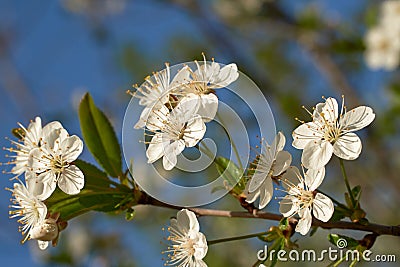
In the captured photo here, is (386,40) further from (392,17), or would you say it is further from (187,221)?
(187,221)

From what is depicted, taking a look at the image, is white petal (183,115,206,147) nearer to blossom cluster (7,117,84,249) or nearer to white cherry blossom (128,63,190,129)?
white cherry blossom (128,63,190,129)

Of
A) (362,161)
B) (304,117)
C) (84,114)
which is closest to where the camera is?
(84,114)

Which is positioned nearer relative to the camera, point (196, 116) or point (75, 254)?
point (196, 116)

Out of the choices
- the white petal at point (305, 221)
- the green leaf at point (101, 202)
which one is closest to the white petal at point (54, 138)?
the green leaf at point (101, 202)

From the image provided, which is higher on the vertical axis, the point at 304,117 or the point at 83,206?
the point at 304,117

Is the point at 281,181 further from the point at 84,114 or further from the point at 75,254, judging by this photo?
the point at 75,254

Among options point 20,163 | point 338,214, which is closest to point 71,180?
point 20,163

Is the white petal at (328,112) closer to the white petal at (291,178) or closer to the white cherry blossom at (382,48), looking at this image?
the white petal at (291,178)

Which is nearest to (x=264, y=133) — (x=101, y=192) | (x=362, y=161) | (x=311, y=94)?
(x=101, y=192)
